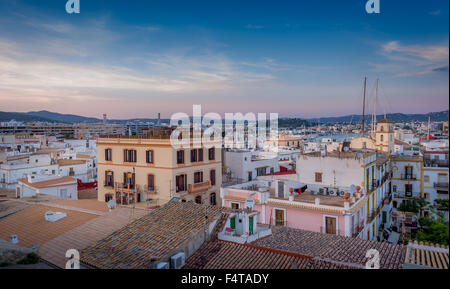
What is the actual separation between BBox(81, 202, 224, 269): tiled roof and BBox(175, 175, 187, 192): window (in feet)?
19.5

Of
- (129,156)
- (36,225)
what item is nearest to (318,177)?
(129,156)

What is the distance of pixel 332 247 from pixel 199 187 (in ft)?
25.2

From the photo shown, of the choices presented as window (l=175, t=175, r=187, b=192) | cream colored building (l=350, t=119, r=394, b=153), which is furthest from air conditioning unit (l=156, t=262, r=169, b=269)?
cream colored building (l=350, t=119, r=394, b=153)

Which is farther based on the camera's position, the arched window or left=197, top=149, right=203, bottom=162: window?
the arched window

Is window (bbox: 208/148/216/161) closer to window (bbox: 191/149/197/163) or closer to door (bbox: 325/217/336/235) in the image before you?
window (bbox: 191/149/197/163)

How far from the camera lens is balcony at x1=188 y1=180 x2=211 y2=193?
12710mm

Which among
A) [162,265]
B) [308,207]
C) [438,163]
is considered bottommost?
[308,207]

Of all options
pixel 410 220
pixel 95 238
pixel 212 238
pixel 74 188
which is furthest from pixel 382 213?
pixel 74 188

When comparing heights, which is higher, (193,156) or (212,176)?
(193,156)

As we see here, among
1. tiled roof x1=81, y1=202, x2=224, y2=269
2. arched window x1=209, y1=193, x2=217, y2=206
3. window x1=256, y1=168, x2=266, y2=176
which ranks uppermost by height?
tiled roof x1=81, y1=202, x2=224, y2=269

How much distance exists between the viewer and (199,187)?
13.0 m

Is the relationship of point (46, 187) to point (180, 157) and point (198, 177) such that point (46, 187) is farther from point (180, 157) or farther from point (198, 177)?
point (198, 177)

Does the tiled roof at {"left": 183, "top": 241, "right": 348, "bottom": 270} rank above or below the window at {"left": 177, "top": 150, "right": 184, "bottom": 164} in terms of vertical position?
below

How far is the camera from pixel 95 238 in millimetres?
5855
